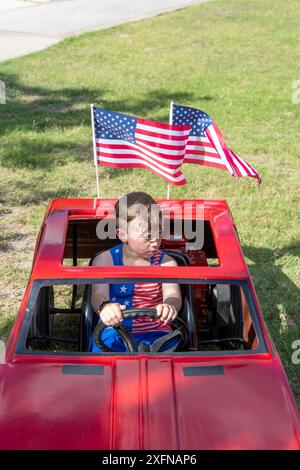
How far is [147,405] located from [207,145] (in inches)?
104

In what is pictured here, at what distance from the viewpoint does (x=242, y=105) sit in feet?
36.2

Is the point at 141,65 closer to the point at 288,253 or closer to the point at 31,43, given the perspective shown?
the point at 31,43

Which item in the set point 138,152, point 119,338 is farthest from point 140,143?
point 119,338

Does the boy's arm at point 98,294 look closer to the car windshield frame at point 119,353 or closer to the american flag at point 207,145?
the car windshield frame at point 119,353

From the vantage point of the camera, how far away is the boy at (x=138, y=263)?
3.77 m

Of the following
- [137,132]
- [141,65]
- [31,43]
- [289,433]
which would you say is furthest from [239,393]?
[31,43]

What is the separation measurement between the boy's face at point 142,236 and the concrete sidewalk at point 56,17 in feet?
35.7

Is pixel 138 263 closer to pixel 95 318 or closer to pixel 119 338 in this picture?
pixel 95 318

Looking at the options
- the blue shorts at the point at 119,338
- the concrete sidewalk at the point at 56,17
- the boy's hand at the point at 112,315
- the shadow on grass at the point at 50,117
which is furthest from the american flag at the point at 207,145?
the concrete sidewalk at the point at 56,17

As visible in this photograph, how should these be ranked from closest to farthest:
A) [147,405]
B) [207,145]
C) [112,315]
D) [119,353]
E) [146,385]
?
[147,405] < [146,385] < [119,353] < [112,315] < [207,145]

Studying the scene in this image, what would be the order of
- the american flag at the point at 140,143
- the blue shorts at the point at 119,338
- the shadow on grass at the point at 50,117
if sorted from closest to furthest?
the blue shorts at the point at 119,338 → the american flag at the point at 140,143 → the shadow on grass at the point at 50,117

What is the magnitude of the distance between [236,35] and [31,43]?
502cm

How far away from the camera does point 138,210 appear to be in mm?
3896

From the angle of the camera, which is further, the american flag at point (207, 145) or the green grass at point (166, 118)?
the green grass at point (166, 118)
